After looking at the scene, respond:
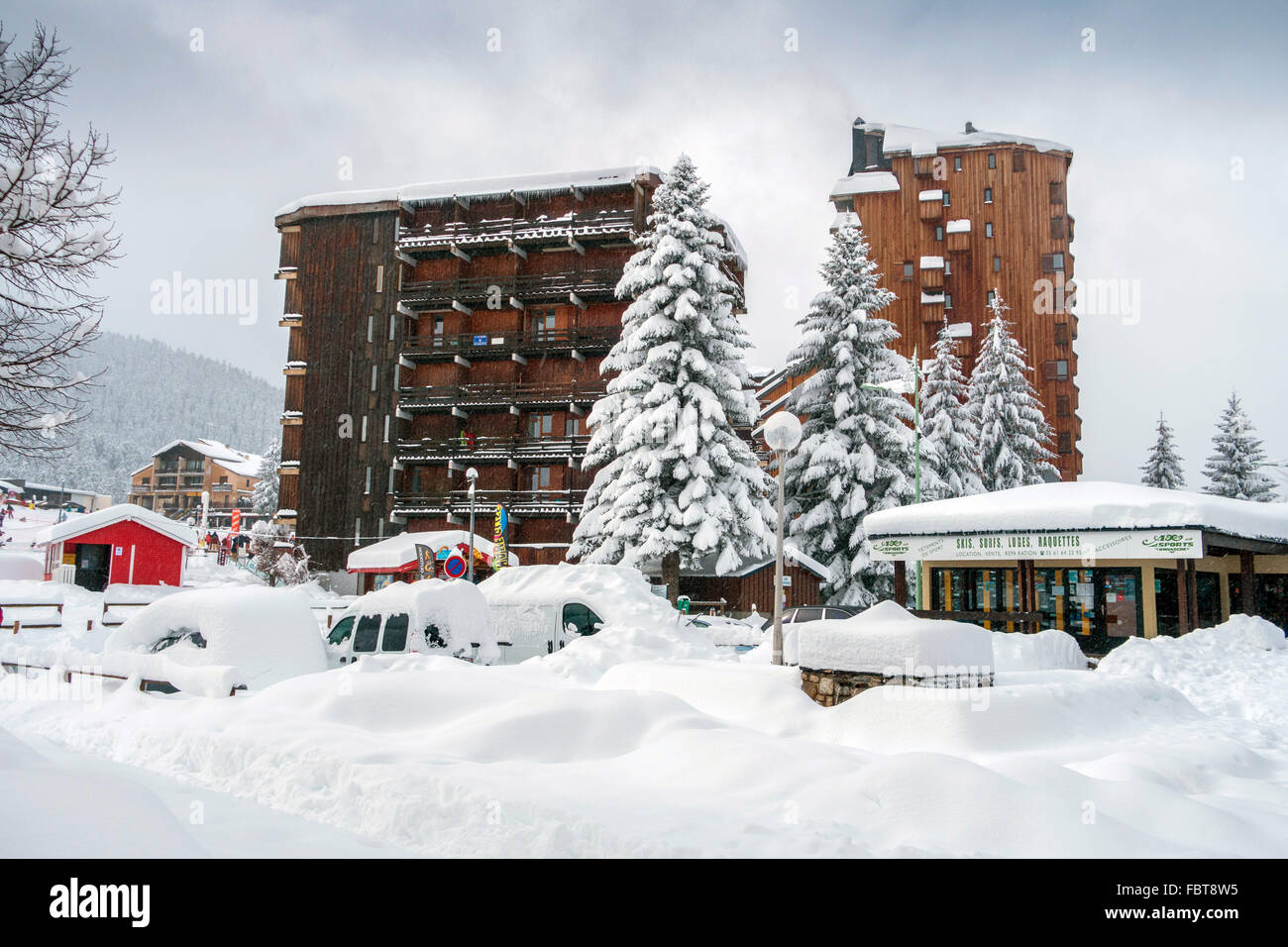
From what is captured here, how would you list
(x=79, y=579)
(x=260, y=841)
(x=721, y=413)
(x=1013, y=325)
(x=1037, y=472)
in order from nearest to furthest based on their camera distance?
(x=260, y=841) < (x=721, y=413) < (x=79, y=579) < (x=1037, y=472) < (x=1013, y=325)

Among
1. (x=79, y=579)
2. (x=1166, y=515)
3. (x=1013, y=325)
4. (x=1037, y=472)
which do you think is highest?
(x=1013, y=325)

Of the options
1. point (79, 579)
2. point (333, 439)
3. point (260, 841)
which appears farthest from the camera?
point (333, 439)

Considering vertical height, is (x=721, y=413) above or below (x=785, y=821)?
above

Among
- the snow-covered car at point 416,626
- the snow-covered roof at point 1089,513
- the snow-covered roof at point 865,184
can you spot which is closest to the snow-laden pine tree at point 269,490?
the snow-covered roof at point 865,184

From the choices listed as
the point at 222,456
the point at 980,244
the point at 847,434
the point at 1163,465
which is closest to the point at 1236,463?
the point at 1163,465

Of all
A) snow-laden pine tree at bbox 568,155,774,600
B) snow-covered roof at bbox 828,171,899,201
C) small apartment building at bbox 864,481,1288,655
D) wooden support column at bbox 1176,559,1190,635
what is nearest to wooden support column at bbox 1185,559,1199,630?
small apartment building at bbox 864,481,1288,655

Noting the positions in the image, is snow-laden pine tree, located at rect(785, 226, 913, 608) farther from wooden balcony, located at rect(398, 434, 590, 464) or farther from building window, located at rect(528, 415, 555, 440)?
building window, located at rect(528, 415, 555, 440)

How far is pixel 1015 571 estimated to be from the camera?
962 inches

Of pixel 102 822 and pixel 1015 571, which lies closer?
pixel 102 822

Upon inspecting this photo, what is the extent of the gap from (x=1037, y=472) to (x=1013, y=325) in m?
13.8

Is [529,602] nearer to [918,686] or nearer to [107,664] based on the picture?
[107,664]

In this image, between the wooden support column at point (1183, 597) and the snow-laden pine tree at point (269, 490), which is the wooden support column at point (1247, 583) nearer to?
the wooden support column at point (1183, 597)

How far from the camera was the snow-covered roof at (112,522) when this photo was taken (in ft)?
128

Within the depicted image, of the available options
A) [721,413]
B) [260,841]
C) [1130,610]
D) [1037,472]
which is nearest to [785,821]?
[260,841]
